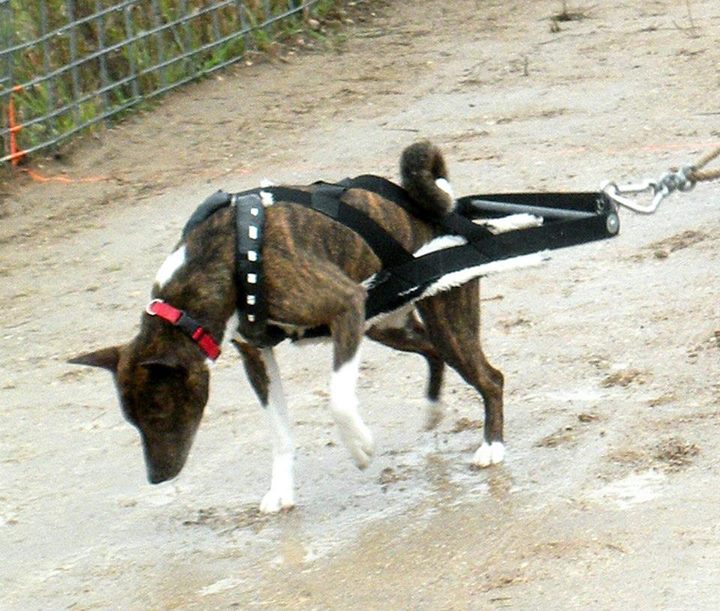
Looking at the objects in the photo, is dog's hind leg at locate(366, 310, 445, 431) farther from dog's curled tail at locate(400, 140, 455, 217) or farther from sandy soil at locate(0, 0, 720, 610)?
dog's curled tail at locate(400, 140, 455, 217)

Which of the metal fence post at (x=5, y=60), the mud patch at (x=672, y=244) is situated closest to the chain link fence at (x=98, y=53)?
the metal fence post at (x=5, y=60)

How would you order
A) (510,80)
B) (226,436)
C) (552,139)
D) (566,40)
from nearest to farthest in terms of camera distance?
1. (226,436)
2. (552,139)
3. (510,80)
4. (566,40)

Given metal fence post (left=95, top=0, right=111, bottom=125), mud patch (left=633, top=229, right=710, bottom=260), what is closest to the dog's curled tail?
mud patch (left=633, top=229, right=710, bottom=260)

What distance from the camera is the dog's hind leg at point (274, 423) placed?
5.05 metres

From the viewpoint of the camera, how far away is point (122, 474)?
548 centimetres

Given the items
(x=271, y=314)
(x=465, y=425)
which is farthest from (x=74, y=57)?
(x=271, y=314)

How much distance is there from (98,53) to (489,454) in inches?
228

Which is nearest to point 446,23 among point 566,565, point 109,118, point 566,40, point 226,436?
point 566,40

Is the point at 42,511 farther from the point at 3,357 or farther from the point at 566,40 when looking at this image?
the point at 566,40

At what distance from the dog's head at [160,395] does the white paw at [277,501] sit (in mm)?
377

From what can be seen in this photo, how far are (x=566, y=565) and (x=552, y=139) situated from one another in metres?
4.75

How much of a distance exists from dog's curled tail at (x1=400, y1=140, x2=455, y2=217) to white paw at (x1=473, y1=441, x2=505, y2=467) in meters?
0.78

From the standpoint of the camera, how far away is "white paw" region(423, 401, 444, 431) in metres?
5.58

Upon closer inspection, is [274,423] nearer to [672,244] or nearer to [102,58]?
[672,244]
